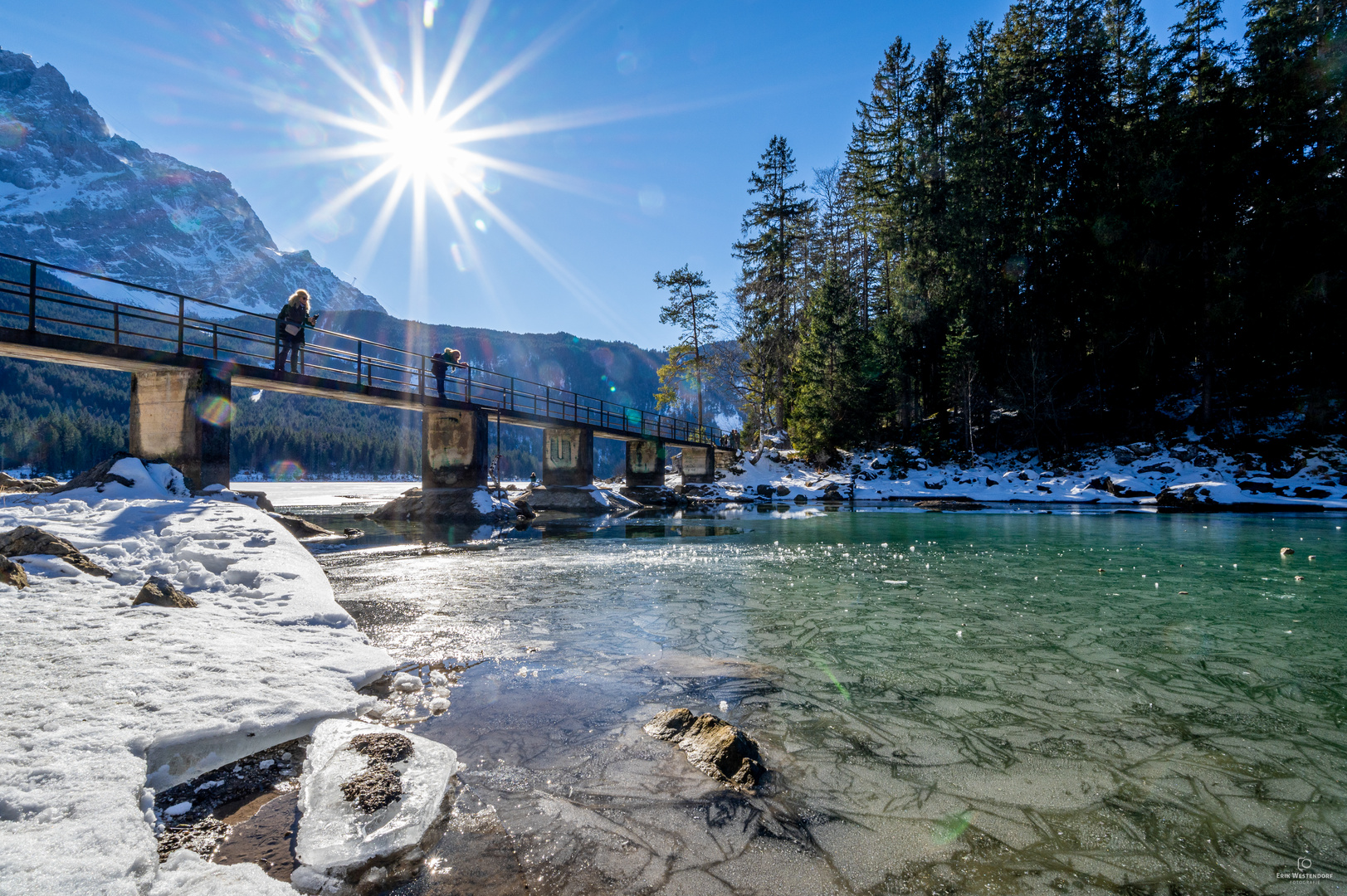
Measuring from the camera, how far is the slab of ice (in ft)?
7.21

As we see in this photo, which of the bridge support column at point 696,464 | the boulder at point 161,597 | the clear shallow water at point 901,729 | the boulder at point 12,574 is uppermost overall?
the bridge support column at point 696,464

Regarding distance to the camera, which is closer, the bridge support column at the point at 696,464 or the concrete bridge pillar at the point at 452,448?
the concrete bridge pillar at the point at 452,448

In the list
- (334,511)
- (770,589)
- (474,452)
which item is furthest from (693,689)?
(334,511)

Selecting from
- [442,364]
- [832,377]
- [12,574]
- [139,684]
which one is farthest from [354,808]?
[832,377]

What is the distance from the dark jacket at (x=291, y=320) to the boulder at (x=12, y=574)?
36.8 ft

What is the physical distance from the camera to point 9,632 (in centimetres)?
370

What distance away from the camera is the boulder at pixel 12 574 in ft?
14.6

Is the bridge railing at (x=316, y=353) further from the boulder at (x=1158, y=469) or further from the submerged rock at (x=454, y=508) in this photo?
the boulder at (x=1158, y=469)

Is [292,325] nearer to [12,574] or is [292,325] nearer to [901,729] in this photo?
[12,574]

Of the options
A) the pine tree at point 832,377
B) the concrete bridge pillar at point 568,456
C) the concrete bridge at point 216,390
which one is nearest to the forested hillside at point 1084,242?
the pine tree at point 832,377

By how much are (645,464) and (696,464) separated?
432cm

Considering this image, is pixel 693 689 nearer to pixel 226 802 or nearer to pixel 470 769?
pixel 470 769

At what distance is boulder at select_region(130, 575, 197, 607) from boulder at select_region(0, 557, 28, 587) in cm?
74

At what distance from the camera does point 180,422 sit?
1236 centimetres
